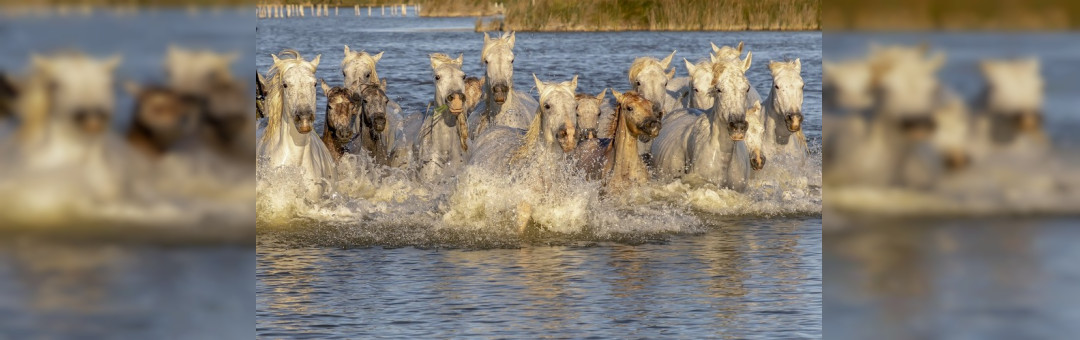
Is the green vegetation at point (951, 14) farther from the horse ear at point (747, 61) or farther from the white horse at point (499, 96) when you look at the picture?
the horse ear at point (747, 61)

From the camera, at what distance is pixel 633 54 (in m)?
34.0

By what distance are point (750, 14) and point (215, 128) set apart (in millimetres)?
43415

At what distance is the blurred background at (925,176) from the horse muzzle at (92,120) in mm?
1200

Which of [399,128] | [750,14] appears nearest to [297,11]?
[750,14]

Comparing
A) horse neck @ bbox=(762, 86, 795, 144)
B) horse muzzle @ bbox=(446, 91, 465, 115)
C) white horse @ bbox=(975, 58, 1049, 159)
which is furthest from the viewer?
horse neck @ bbox=(762, 86, 795, 144)

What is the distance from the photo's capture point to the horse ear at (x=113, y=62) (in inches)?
81.8

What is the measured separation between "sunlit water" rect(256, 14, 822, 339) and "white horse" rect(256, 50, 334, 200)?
163mm

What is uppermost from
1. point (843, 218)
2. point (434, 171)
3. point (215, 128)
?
point (215, 128)

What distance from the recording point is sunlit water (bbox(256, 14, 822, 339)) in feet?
23.7

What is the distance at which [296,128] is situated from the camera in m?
9.73

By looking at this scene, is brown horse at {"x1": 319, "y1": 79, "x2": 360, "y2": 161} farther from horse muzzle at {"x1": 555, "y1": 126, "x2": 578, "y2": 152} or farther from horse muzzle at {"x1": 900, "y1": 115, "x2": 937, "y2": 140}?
horse muzzle at {"x1": 900, "y1": 115, "x2": 937, "y2": 140}

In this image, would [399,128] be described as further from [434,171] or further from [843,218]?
[843,218]

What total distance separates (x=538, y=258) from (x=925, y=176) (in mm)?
7528

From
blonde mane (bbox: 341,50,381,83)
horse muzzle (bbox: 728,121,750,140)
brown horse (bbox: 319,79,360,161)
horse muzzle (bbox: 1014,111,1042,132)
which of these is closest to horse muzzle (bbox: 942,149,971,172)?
horse muzzle (bbox: 1014,111,1042,132)
